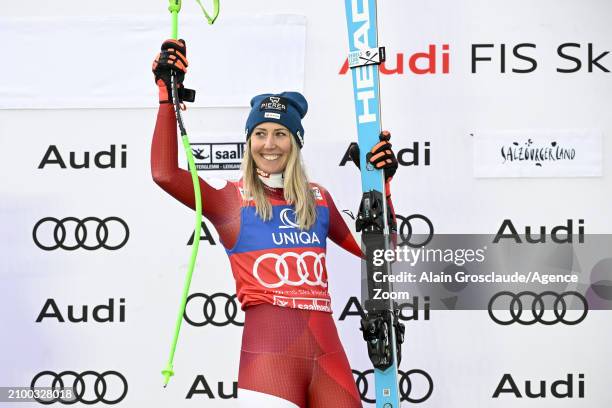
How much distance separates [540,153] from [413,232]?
0.67m

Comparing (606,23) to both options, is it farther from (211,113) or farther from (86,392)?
(86,392)

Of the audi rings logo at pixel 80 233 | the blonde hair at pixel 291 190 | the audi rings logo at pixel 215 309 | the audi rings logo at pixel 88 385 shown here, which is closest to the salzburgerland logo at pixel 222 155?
the audi rings logo at pixel 80 233

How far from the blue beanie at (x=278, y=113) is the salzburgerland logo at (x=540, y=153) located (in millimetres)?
1223

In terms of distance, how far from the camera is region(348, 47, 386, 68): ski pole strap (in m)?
3.21

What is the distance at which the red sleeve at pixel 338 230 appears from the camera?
10.0 ft

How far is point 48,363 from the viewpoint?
12.9ft

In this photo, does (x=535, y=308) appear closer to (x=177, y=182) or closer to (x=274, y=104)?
(x=274, y=104)

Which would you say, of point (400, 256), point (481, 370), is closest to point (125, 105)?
point (400, 256)

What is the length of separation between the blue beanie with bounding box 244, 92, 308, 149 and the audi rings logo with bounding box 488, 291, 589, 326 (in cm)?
141

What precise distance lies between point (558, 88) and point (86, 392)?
2574 millimetres

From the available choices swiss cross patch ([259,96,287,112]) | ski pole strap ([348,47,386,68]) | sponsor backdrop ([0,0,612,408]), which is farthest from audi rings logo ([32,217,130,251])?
ski pole strap ([348,47,386,68])

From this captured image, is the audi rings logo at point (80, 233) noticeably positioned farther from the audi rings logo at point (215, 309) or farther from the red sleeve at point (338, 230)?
the red sleeve at point (338, 230)

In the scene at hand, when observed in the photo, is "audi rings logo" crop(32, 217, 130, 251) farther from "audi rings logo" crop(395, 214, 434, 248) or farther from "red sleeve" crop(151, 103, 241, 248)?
"audi rings logo" crop(395, 214, 434, 248)

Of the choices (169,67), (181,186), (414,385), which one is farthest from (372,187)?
(414,385)
